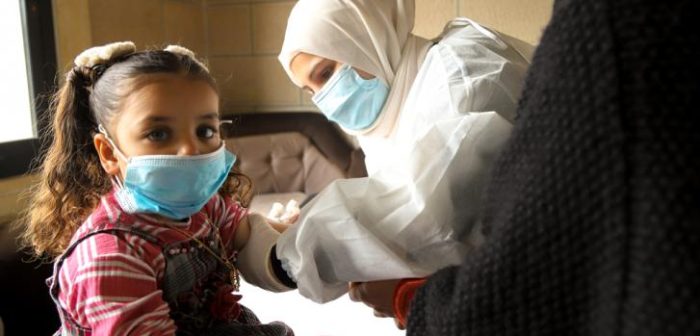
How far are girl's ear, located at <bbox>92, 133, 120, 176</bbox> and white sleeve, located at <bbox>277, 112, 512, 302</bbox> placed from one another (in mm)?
409

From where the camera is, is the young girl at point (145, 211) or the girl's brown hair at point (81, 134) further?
the girl's brown hair at point (81, 134)

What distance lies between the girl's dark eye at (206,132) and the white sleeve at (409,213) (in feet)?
0.90

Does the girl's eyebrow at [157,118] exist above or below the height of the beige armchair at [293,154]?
above

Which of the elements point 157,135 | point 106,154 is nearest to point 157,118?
point 157,135

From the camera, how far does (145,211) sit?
957 millimetres

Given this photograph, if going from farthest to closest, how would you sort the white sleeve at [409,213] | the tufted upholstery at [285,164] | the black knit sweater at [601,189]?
the tufted upholstery at [285,164]
the white sleeve at [409,213]
the black knit sweater at [601,189]

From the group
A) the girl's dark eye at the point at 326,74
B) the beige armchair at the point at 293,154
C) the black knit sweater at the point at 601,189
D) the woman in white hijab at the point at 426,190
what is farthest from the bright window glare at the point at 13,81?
the black knit sweater at the point at 601,189

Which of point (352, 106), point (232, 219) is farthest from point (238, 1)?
point (232, 219)

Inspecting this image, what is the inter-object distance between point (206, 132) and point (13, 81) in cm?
150

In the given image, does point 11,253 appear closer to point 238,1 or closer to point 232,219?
point 232,219

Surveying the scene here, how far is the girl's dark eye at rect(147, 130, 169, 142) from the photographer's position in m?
0.94

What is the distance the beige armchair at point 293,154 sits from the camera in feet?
9.91

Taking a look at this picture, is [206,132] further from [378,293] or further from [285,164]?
[285,164]

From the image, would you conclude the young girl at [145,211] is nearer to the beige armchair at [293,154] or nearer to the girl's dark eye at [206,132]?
the girl's dark eye at [206,132]
